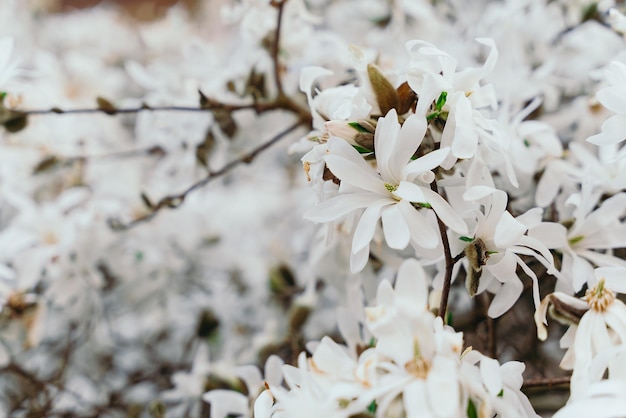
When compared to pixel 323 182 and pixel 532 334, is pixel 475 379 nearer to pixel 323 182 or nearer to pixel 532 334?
pixel 323 182

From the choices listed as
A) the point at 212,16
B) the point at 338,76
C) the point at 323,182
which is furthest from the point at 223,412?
the point at 212,16

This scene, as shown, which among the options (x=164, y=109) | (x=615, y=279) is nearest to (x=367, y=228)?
(x=615, y=279)

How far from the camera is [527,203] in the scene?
441mm

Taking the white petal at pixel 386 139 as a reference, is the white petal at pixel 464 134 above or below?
above

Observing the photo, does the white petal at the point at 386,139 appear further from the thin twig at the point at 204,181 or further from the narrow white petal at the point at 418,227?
the thin twig at the point at 204,181

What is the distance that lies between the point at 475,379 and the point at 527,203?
0.21 metres

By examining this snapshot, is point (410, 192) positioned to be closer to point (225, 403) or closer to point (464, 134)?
point (464, 134)

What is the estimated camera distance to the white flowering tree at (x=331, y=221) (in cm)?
28

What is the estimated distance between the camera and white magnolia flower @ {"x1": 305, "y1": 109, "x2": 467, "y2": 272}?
0.29 meters

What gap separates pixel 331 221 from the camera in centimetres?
32

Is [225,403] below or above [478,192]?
below

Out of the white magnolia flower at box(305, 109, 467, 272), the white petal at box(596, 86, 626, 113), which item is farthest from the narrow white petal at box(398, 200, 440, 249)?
the white petal at box(596, 86, 626, 113)

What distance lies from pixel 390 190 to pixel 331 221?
1.3 inches

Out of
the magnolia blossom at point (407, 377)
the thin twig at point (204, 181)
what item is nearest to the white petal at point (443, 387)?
the magnolia blossom at point (407, 377)
